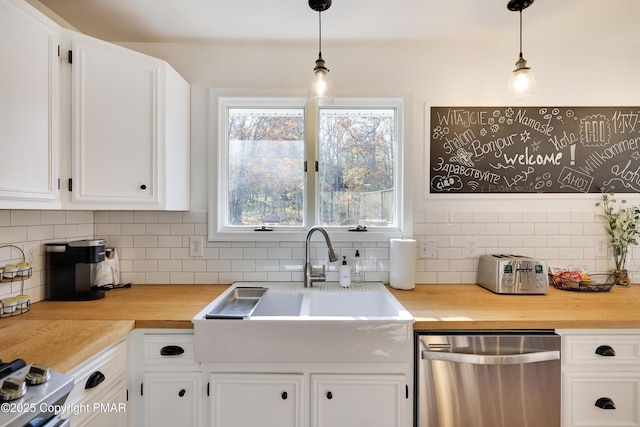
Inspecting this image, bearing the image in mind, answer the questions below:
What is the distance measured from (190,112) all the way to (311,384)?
1798 mm

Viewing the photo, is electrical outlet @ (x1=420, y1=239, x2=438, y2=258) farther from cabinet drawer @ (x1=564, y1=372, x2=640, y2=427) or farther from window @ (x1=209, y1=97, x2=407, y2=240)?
cabinet drawer @ (x1=564, y1=372, x2=640, y2=427)

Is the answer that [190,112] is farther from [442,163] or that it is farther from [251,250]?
[442,163]

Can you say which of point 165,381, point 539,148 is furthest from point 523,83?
point 165,381

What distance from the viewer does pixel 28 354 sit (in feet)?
3.30

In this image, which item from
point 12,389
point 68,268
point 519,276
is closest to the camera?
point 12,389

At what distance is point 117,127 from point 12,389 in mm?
1232

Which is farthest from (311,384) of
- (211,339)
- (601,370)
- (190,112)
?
(190,112)

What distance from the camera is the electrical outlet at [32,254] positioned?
152 centimetres

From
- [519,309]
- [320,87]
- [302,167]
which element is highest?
[320,87]

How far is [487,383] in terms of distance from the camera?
1319mm

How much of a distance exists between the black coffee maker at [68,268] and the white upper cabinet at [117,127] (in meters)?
0.29

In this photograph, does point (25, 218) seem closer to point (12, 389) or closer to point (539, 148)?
point (12, 389)

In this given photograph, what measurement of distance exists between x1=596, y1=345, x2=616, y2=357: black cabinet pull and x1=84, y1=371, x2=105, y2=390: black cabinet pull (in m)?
2.11

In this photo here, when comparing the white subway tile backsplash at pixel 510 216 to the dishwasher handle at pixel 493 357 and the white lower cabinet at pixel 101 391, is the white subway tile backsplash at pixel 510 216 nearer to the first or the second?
the dishwasher handle at pixel 493 357
